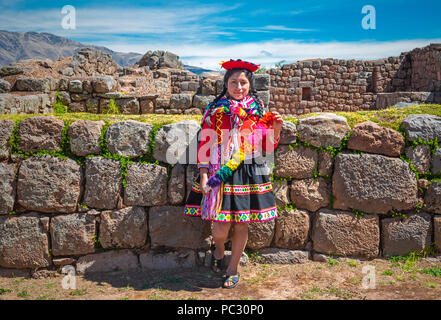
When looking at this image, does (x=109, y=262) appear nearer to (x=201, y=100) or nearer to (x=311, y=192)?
(x=311, y=192)

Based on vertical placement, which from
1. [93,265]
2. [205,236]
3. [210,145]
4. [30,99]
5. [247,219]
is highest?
[30,99]

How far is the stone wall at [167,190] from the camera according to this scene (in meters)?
3.29

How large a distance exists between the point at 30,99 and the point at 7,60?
65905 mm

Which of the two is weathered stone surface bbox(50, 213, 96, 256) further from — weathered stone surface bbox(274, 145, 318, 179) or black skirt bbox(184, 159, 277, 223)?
weathered stone surface bbox(274, 145, 318, 179)

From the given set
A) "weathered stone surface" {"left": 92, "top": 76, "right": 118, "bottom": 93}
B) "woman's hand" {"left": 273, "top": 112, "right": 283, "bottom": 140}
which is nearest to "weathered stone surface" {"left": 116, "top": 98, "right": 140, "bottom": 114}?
"weathered stone surface" {"left": 92, "top": 76, "right": 118, "bottom": 93}

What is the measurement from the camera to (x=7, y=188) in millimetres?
3332

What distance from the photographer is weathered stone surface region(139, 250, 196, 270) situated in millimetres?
3426

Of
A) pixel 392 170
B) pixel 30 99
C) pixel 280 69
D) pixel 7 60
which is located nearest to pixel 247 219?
pixel 392 170

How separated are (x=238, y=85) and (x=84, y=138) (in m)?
1.57

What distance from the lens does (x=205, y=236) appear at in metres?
3.49

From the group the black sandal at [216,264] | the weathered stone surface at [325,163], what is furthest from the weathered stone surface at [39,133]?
the weathered stone surface at [325,163]

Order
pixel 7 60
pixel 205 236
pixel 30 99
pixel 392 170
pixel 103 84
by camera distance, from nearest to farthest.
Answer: pixel 392 170
pixel 205 236
pixel 30 99
pixel 103 84
pixel 7 60

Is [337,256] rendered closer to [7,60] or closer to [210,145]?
[210,145]

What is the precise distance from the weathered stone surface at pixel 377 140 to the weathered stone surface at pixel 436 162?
310 mm
